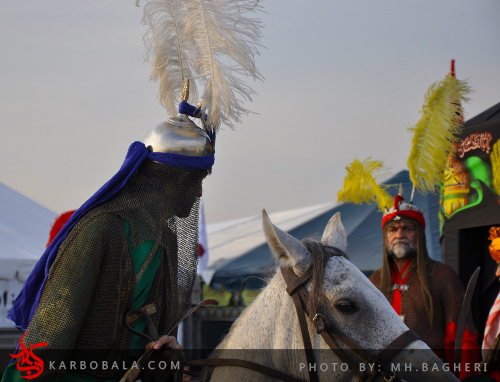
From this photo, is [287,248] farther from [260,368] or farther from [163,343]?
[163,343]

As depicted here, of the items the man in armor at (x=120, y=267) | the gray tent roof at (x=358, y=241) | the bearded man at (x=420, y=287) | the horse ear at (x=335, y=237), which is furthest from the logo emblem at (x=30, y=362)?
the gray tent roof at (x=358, y=241)

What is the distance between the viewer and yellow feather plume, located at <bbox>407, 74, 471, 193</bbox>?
6027mm

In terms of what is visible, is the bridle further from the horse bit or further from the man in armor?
the man in armor

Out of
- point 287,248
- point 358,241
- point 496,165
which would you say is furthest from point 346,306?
point 358,241

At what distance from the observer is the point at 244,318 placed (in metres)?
2.95

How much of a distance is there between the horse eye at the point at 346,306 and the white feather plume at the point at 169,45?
158 centimetres

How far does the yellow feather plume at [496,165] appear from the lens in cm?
641

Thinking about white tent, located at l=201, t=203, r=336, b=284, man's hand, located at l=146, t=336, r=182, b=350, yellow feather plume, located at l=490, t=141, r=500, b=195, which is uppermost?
white tent, located at l=201, t=203, r=336, b=284

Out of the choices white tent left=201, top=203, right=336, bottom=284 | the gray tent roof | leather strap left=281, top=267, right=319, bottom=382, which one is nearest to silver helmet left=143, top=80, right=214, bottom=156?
leather strap left=281, top=267, right=319, bottom=382

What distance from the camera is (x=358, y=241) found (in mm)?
10555

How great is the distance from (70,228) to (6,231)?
672 centimetres

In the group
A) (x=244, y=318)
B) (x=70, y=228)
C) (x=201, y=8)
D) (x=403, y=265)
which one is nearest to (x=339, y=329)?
(x=244, y=318)

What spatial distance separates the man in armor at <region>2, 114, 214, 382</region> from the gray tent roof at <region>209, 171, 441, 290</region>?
652 cm

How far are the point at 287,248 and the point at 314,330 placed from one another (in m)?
0.37
